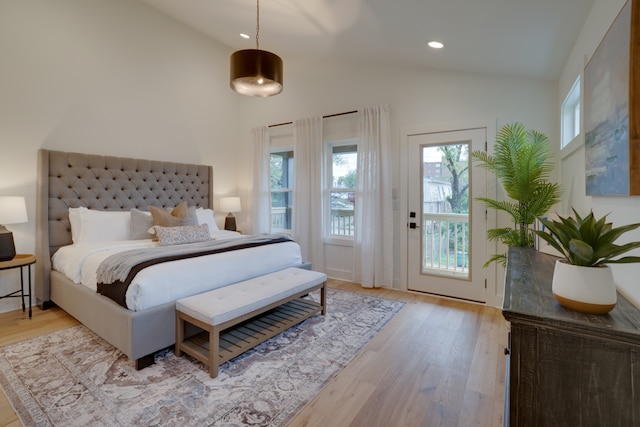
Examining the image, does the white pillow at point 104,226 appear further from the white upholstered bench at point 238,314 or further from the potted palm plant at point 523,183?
the potted palm plant at point 523,183

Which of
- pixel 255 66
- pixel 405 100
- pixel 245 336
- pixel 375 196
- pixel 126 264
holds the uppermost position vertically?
pixel 405 100

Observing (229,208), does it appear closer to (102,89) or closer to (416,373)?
(102,89)

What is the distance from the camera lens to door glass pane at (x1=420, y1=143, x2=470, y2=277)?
11.5 feet

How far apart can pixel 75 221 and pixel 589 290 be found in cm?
435

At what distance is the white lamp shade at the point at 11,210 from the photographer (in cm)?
274

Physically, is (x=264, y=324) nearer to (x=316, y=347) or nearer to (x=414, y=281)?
(x=316, y=347)

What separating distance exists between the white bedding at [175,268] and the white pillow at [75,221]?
14cm

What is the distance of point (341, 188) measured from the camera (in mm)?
4473

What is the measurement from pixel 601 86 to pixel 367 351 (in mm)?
2249

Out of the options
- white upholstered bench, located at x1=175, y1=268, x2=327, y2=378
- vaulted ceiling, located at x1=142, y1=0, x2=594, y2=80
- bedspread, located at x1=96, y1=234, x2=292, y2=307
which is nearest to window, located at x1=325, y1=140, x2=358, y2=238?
vaulted ceiling, located at x1=142, y1=0, x2=594, y2=80

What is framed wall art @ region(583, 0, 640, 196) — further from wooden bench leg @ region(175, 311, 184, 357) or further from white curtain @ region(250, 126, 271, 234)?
white curtain @ region(250, 126, 271, 234)

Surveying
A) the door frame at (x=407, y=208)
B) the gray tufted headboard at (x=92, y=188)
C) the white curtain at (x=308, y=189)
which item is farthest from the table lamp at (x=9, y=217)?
the door frame at (x=407, y=208)

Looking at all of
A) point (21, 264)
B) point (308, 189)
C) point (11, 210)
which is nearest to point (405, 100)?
point (308, 189)

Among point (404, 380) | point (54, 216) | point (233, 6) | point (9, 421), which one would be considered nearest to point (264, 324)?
point (404, 380)
